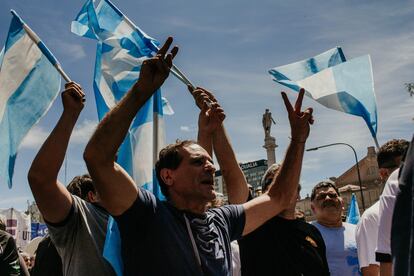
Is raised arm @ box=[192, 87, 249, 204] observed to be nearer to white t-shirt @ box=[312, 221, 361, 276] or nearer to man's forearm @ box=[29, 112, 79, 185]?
man's forearm @ box=[29, 112, 79, 185]

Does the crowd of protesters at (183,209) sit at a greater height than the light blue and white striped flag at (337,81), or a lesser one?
lesser

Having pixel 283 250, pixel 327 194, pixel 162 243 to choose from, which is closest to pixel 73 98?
pixel 162 243

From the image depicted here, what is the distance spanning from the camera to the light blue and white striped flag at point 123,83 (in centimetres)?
315

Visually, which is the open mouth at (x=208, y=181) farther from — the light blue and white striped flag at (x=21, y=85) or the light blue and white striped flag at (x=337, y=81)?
the light blue and white striped flag at (x=337, y=81)

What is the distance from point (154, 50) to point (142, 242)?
2.56 m

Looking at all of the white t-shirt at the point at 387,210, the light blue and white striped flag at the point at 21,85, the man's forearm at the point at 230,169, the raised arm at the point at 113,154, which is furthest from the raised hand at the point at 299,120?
the light blue and white striped flag at the point at 21,85

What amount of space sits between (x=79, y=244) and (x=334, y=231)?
259cm

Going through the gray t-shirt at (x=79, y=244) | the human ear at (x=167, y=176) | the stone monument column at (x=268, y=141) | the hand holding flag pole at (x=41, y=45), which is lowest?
the gray t-shirt at (x=79, y=244)

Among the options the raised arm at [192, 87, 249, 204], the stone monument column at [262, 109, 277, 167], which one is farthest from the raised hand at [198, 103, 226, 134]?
the stone monument column at [262, 109, 277, 167]

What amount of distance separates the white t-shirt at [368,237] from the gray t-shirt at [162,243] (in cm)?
162

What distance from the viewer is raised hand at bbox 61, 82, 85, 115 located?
2865mm

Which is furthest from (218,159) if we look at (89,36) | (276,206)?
(89,36)

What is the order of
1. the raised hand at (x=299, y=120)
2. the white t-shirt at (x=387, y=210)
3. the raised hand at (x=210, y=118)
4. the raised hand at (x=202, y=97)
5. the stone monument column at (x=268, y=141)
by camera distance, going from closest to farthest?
1. the white t-shirt at (x=387, y=210)
2. the raised hand at (x=299, y=120)
3. the raised hand at (x=210, y=118)
4. the raised hand at (x=202, y=97)
5. the stone monument column at (x=268, y=141)

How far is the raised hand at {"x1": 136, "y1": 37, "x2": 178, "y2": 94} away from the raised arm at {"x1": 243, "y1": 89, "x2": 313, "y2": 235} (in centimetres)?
108
